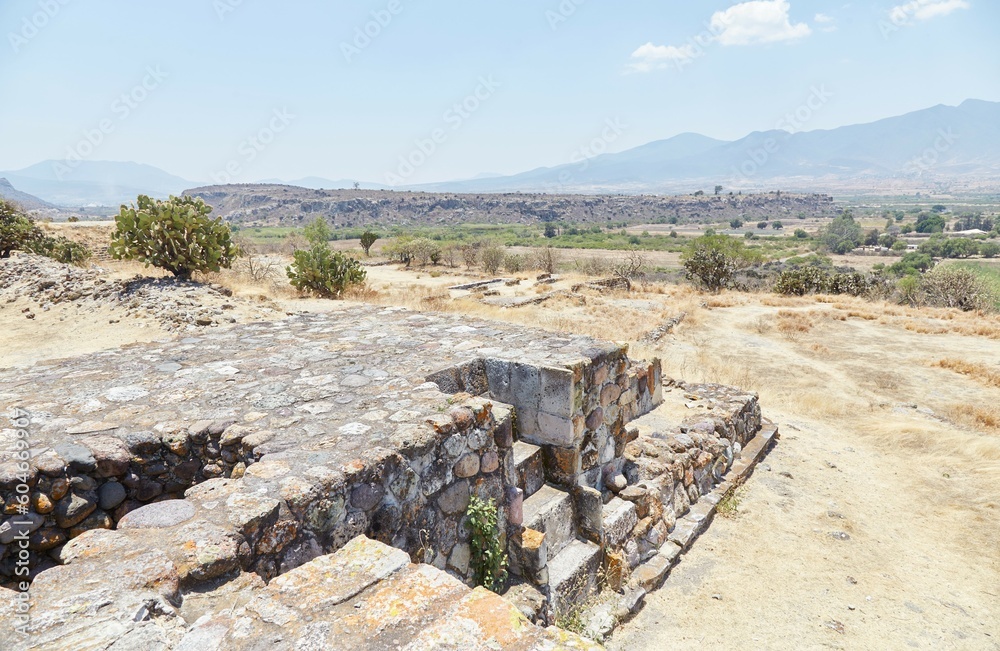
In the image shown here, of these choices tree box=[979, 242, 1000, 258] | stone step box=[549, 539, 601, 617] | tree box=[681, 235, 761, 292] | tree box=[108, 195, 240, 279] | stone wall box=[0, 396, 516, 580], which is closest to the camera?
stone wall box=[0, 396, 516, 580]

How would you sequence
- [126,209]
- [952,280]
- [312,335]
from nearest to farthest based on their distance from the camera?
1. [312,335]
2. [126,209]
3. [952,280]

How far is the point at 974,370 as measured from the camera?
11.9 metres

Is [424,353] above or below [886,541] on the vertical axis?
above

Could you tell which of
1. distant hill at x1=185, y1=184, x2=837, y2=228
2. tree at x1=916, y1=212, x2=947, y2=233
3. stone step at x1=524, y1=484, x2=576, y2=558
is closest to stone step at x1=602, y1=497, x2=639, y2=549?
stone step at x1=524, y1=484, x2=576, y2=558

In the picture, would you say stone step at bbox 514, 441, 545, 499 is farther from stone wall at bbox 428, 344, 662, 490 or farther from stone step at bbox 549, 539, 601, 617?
stone step at bbox 549, 539, 601, 617

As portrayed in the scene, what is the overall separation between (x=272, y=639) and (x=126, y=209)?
44.4ft

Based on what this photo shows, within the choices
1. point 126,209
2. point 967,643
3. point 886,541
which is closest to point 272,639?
point 967,643

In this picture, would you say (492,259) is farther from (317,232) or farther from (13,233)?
(13,233)

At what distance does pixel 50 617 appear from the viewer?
1.69 m

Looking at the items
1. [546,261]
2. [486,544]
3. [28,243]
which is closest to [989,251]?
[546,261]

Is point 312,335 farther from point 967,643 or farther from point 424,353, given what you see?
point 967,643

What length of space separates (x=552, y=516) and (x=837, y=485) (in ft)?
16.2

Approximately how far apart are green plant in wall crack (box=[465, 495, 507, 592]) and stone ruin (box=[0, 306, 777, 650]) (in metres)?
0.07

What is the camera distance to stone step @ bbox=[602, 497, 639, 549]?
4344 mm
